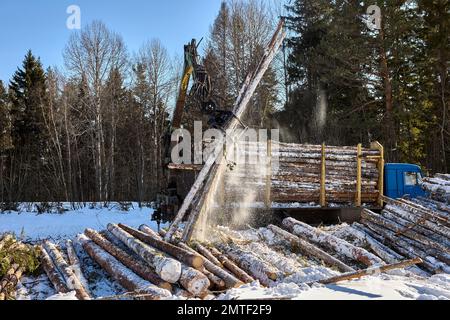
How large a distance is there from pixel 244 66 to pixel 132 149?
517 inches

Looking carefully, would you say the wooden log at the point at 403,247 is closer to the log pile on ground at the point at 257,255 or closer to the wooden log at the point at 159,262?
the log pile on ground at the point at 257,255

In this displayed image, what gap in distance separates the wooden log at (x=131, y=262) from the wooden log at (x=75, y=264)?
1.89 ft

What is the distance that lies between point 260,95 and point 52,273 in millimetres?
22559

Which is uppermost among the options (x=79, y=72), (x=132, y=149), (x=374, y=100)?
(x=79, y=72)

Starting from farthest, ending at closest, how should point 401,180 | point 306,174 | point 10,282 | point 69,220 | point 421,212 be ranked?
point 69,220 → point 401,180 → point 306,174 → point 421,212 → point 10,282

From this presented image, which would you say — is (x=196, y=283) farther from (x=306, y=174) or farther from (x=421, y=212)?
(x=306, y=174)

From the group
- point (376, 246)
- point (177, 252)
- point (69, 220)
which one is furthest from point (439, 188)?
point (69, 220)

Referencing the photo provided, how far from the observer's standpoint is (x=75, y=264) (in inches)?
315

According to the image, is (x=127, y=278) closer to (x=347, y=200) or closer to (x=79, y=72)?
(x=347, y=200)

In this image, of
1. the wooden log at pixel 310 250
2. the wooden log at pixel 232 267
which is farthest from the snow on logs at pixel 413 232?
the wooden log at pixel 232 267

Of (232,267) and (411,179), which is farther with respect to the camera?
(411,179)

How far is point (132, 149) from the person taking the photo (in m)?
35.5
